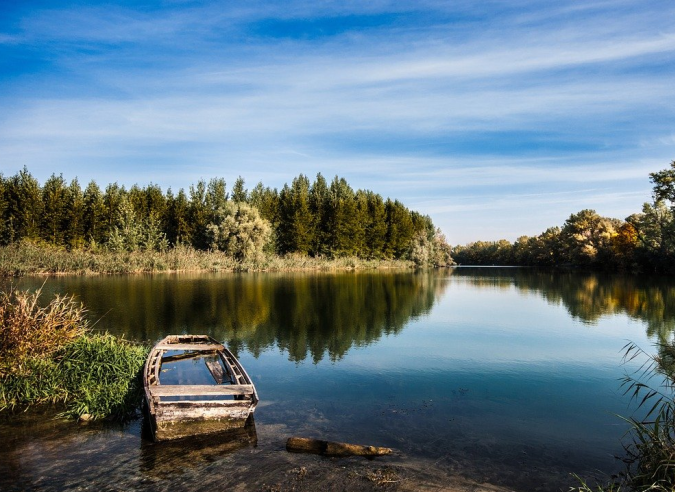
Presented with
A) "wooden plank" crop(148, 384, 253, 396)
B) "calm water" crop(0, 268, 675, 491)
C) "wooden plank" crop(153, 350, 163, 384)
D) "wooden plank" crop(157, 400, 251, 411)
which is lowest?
"calm water" crop(0, 268, 675, 491)

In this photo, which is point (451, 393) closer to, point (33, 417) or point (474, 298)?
point (33, 417)

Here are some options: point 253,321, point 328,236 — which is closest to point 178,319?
point 253,321

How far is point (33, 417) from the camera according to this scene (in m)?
10.3

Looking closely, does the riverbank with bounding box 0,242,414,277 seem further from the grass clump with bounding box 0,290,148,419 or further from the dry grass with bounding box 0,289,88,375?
the grass clump with bounding box 0,290,148,419

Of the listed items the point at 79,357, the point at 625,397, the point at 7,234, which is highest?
the point at 7,234

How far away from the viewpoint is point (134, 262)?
53562mm

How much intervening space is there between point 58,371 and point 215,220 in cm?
5958

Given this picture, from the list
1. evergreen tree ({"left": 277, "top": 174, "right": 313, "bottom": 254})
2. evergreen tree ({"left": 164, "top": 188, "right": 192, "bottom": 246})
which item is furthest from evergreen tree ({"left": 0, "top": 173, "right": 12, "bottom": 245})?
evergreen tree ({"left": 277, "top": 174, "right": 313, "bottom": 254})

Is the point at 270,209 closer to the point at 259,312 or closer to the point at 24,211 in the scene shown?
the point at 24,211

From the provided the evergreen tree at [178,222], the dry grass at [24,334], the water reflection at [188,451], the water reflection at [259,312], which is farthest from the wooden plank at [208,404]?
the evergreen tree at [178,222]

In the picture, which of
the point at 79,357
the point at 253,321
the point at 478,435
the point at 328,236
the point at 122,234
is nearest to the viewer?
the point at 478,435

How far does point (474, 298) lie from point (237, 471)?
33.6 metres

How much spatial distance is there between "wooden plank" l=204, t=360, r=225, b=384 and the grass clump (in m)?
2.39

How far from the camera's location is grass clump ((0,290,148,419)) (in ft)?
34.9
